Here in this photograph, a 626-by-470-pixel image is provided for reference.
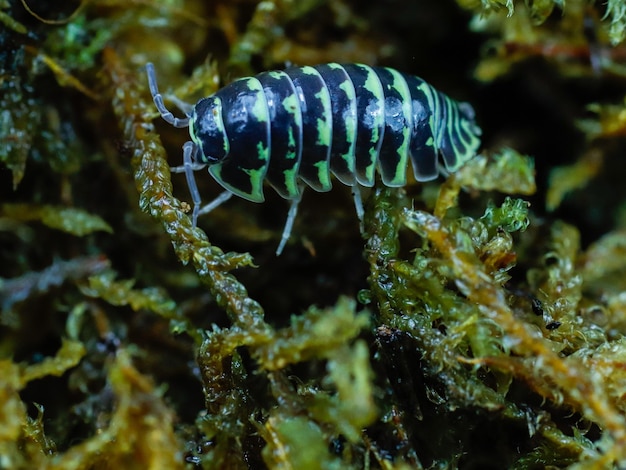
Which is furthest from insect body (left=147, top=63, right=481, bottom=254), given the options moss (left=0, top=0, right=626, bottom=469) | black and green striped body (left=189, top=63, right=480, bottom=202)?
moss (left=0, top=0, right=626, bottom=469)

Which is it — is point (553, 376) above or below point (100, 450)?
above

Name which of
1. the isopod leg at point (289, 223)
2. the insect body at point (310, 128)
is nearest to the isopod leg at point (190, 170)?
the insect body at point (310, 128)

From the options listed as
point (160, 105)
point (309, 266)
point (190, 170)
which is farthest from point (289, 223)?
point (160, 105)

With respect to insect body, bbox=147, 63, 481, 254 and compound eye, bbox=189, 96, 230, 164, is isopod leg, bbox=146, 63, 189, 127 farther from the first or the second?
compound eye, bbox=189, 96, 230, 164

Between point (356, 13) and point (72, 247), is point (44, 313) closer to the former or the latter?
point (72, 247)

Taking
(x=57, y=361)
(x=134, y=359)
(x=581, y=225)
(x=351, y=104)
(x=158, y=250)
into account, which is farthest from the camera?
(x=581, y=225)

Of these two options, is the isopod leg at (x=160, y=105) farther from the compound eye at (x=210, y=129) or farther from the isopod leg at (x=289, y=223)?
the isopod leg at (x=289, y=223)

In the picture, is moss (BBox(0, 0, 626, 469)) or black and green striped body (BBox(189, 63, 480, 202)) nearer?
moss (BBox(0, 0, 626, 469))

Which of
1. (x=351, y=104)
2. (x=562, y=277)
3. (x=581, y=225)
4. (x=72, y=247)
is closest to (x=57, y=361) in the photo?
(x=72, y=247)
